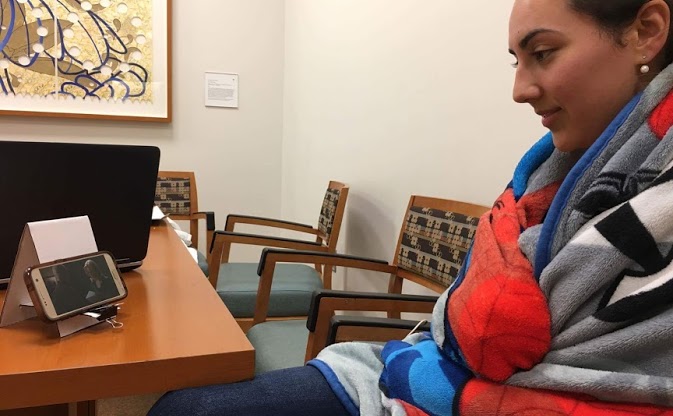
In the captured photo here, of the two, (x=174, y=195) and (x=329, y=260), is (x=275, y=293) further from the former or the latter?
(x=174, y=195)

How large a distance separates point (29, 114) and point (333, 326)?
2.69 metres

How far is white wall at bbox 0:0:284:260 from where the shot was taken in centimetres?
321

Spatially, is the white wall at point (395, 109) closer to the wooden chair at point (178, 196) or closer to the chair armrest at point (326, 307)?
the chair armrest at point (326, 307)

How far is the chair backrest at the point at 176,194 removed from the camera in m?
2.82

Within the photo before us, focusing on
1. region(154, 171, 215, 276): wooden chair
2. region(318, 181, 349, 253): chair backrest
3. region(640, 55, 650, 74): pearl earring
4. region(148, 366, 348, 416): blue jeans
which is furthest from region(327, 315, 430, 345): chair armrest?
region(154, 171, 215, 276): wooden chair

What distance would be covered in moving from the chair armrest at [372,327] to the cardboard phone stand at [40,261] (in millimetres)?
451

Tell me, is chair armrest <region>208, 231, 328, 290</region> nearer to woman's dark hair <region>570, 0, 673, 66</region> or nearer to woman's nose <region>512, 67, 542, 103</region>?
woman's nose <region>512, 67, 542, 103</region>

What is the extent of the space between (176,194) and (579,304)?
2.50 metres

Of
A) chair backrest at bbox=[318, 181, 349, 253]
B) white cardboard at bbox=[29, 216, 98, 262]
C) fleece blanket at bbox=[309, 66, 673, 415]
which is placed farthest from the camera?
chair backrest at bbox=[318, 181, 349, 253]

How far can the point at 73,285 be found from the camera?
818 millimetres

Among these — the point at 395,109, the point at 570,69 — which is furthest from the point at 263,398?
the point at 395,109

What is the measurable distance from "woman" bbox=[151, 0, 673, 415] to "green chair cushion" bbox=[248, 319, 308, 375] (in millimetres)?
497

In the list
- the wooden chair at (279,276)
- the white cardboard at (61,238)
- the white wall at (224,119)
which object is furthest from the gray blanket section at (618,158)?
the white wall at (224,119)

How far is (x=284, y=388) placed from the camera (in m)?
0.85
